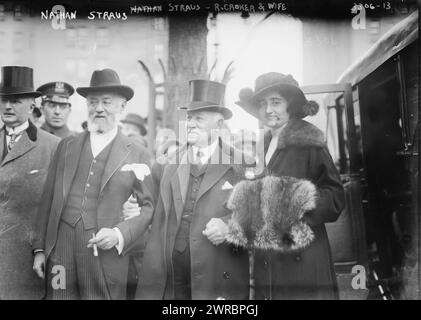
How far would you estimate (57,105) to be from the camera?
462 cm

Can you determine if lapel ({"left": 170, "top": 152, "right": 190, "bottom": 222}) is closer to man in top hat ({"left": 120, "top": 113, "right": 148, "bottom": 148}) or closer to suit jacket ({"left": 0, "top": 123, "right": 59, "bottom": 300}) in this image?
man in top hat ({"left": 120, "top": 113, "right": 148, "bottom": 148})

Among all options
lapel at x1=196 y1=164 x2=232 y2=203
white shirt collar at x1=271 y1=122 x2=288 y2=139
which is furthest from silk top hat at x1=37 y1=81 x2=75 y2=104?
white shirt collar at x1=271 y1=122 x2=288 y2=139

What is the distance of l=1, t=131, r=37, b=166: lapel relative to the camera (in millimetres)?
4570

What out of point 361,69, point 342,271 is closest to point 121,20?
point 361,69

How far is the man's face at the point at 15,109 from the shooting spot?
4.62 metres

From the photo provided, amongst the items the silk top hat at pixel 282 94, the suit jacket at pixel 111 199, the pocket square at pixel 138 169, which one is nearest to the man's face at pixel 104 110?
the suit jacket at pixel 111 199

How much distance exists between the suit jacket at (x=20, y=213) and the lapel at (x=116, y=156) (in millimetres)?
604

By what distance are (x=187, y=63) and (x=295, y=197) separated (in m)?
1.66

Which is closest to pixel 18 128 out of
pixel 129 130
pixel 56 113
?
pixel 56 113

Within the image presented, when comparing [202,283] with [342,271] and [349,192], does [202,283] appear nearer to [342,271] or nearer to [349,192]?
[342,271]

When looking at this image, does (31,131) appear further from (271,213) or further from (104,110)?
(271,213)

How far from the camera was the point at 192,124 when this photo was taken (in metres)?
4.52

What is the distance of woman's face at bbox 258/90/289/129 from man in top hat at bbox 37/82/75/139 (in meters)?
1.86

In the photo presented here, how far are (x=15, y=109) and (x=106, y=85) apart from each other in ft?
3.12
